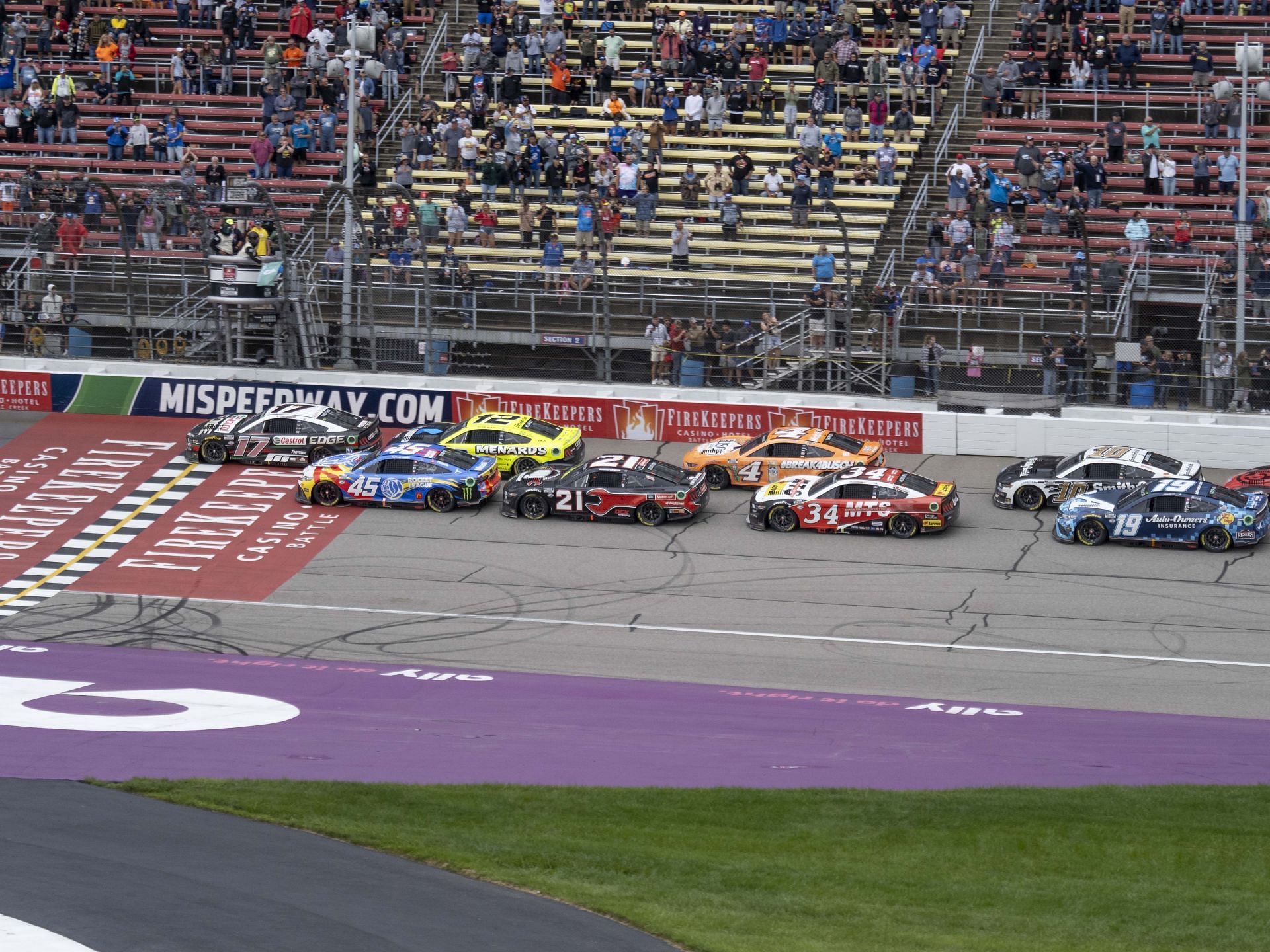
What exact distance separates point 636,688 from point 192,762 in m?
6.13

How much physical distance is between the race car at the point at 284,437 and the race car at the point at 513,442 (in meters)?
1.06

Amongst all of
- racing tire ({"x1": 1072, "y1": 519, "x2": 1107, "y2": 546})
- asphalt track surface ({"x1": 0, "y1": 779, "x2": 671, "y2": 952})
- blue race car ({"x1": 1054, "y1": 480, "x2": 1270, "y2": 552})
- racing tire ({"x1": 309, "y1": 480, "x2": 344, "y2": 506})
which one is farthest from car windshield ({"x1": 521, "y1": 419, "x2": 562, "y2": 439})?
asphalt track surface ({"x1": 0, "y1": 779, "x2": 671, "y2": 952})

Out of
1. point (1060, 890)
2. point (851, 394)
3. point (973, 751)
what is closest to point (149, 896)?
point (1060, 890)

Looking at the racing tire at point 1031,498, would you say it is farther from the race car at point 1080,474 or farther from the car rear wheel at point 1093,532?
the car rear wheel at point 1093,532

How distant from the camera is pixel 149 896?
46.7ft

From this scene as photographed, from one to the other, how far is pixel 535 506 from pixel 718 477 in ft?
11.3

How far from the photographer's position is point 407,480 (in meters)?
31.3

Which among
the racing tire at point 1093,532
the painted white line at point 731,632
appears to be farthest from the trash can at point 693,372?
the painted white line at point 731,632

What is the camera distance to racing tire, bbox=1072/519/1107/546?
28.8 m

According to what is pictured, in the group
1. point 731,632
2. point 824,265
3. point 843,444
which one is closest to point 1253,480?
point 843,444

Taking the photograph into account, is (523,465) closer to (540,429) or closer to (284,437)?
(540,429)

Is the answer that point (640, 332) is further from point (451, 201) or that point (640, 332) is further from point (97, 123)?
point (97, 123)

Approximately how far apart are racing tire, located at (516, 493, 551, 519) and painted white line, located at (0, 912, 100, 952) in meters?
17.6

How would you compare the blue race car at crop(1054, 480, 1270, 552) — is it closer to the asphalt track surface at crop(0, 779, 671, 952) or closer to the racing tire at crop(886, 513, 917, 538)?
the racing tire at crop(886, 513, 917, 538)
